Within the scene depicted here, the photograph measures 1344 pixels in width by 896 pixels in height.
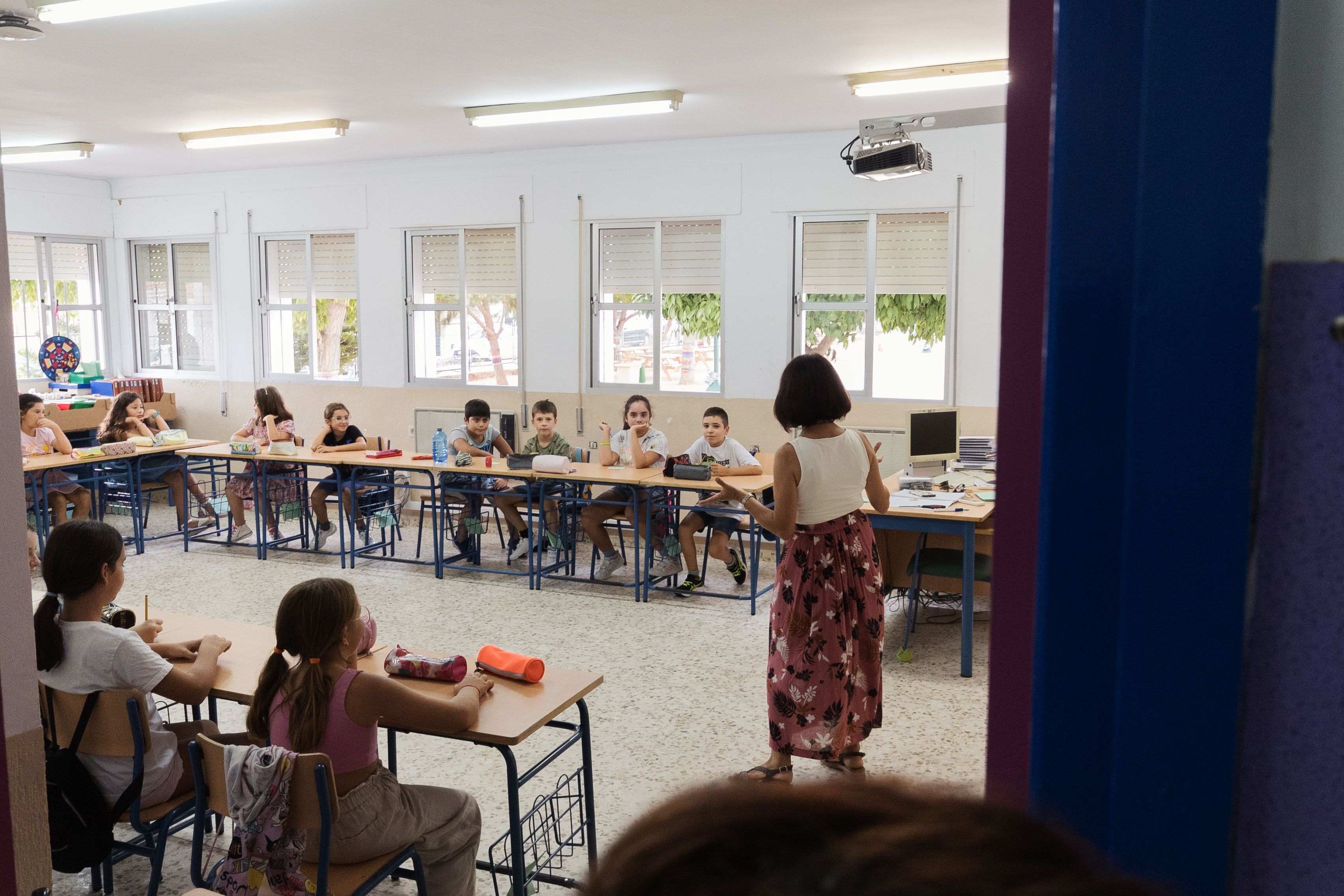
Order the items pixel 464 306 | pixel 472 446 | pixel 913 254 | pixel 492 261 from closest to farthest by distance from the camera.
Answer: pixel 472 446 < pixel 913 254 < pixel 492 261 < pixel 464 306

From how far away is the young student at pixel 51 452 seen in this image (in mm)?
7223

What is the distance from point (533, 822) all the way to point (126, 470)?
19.3ft

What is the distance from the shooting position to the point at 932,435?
6.24m

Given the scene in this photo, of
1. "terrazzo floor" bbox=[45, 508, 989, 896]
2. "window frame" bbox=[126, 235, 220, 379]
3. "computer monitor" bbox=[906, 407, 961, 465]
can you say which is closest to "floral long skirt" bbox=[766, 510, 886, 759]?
"terrazzo floor" bbox=[45, 508, 989, 896]

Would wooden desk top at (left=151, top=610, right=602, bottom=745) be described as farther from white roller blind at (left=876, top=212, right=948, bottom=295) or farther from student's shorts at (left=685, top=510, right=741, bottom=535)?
white roller blind at (left=876, top=212, right=948, bottom=295)

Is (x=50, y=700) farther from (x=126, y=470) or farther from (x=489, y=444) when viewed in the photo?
(x=126, y=470)

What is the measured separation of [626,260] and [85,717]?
6.10 m

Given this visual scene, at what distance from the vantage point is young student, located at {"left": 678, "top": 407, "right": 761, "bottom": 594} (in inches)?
259

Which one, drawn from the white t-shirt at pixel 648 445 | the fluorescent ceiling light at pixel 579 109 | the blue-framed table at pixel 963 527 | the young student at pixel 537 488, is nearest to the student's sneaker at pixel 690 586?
the white t-shirt at pixel 648 445

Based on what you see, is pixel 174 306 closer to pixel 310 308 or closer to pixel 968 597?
pixel 310 308

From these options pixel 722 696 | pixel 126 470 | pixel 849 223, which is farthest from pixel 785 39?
pixel 126 470

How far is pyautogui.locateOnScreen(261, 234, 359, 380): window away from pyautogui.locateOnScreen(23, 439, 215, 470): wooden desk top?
171 cm

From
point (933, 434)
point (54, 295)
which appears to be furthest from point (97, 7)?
point (54, 295)

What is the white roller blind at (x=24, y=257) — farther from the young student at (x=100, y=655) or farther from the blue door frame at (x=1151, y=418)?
the blue door frame at (x=1151, y=418)
